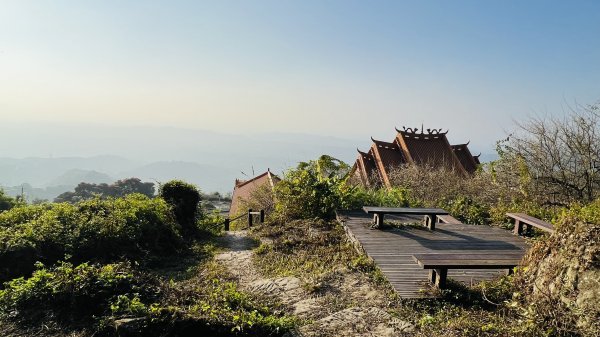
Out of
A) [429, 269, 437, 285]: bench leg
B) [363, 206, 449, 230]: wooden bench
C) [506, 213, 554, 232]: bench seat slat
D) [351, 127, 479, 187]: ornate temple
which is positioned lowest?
[429, 269, 437, 285]: bench leg

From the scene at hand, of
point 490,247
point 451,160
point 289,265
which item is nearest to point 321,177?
point 289,265

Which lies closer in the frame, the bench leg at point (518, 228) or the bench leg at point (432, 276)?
the bench leg at point (432, 276)

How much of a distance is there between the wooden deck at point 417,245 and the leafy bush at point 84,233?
191 inches

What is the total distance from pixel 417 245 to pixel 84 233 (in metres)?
7.09

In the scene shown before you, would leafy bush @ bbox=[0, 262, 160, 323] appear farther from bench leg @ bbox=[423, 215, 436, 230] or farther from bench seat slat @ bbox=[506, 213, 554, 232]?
bench seat slat @ bbox=[506, 213, 554, 232]

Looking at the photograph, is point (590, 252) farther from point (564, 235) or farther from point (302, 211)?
point (302, 211)

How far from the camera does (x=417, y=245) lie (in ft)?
26.2

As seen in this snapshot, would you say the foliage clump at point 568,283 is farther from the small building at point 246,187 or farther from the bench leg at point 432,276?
the small building at point 246,187

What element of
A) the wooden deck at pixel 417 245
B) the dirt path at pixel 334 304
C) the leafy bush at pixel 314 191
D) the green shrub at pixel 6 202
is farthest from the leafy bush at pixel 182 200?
the green shrub at pixel 6 202

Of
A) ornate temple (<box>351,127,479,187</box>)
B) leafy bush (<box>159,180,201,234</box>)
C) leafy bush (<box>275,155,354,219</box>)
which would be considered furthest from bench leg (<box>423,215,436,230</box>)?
ornate temple (<box>351,127,479,187</box>)

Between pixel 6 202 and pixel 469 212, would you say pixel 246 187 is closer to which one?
pixel 6 202

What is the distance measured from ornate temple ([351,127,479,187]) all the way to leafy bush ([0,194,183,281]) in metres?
14.2

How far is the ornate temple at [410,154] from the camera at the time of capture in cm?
2248

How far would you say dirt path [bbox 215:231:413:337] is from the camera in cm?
486
